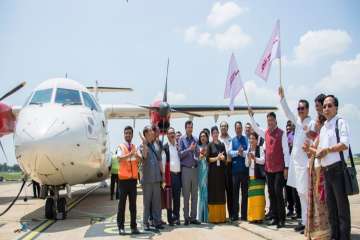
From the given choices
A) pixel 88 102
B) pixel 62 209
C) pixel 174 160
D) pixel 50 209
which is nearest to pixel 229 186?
pixel 174 160

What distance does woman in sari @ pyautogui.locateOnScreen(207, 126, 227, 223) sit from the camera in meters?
7.48

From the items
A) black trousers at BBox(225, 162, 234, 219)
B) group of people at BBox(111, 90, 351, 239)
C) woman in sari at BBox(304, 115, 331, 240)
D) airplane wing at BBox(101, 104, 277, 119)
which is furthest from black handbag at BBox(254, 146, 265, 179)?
airplane wing at BBox(101, 104, 277, 119)

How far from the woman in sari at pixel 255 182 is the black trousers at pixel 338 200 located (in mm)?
2229

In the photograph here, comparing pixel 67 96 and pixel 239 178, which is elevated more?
pixel 67 96

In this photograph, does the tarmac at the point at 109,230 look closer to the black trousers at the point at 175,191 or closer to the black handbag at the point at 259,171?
the black trousers at the point at 175,191

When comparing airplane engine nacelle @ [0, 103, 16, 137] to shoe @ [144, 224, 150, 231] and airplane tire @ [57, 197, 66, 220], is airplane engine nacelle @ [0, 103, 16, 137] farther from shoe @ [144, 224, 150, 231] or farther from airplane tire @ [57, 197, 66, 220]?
shoe @ [144, 224, 150, 231]

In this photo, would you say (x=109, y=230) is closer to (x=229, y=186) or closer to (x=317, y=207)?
(x=229, y=186)

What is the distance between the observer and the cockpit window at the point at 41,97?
851 centimetres

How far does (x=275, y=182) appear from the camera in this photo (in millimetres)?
6855

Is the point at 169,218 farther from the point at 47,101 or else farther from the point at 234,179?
the point at 47,101

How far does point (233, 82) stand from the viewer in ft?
27.2

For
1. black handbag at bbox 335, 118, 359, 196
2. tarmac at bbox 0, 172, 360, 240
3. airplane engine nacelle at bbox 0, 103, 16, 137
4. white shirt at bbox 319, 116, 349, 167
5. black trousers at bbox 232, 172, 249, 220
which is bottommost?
tarmac at bbox 0, 172, 360, 240

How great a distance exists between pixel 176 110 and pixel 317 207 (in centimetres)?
1029

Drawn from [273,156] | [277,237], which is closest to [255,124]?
[273,156]
